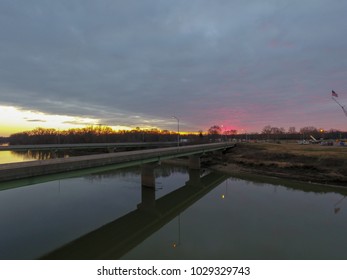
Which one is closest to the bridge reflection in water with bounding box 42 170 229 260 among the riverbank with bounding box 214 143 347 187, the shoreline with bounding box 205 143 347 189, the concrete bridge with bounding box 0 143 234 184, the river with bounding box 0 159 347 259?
the river with bounding box 0 159 347 259

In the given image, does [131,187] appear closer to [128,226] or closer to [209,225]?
[128,226]

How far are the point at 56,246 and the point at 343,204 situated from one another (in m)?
29.4

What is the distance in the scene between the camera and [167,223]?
2075 centimetres

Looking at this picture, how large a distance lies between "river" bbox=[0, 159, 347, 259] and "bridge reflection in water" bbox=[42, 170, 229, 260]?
6 cm

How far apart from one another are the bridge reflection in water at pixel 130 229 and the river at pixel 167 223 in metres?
0.06

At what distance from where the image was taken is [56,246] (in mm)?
14859

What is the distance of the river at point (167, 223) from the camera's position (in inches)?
571

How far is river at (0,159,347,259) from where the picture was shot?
14492mm

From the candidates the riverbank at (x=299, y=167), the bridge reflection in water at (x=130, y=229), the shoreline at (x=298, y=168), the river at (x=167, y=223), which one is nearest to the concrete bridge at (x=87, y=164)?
the river at (x=167, y=223)

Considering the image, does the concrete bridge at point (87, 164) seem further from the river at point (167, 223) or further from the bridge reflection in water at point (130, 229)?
the bridge reflection in water at point (130, 229)

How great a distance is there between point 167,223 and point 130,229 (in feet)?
11.8

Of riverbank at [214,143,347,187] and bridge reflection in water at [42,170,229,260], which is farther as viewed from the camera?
riverbank at [214,143,347,187]

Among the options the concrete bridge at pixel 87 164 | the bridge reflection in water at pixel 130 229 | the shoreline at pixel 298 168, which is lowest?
the bridge reflection in water at pixel 130 229

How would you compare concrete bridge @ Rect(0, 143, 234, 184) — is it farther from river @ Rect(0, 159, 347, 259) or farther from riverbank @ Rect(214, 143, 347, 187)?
riverbank @ Rect(214, 143, 347, 187)
